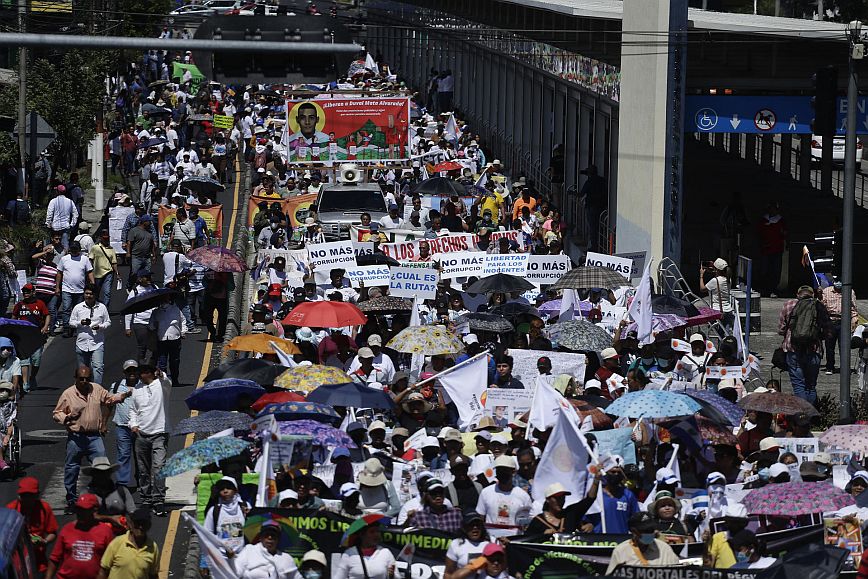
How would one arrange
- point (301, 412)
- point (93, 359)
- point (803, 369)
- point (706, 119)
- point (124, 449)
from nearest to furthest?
point (301, 412) < point (124, 449) < point (93, 359) < point (803, 369) < point (706, 119)

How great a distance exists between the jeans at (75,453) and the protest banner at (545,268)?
8462 mm

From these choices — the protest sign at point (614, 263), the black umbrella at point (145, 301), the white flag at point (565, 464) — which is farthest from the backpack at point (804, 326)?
the black umbrella at point (145, 301)

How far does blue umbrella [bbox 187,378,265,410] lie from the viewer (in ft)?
54.2

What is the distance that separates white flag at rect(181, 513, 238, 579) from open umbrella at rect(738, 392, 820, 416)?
616 centimetres

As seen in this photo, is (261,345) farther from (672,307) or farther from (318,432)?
(672,307)

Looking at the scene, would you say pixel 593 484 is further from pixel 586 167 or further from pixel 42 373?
pixel 586 167

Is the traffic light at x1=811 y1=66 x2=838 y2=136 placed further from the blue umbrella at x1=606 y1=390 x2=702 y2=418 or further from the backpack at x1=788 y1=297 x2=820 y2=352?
the blue umbrella at x1=606 y1=390 x2=702 y2=418

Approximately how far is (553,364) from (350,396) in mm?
2987

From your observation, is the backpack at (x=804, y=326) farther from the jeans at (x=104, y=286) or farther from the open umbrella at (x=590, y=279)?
the jeans at (x=104, y=286)

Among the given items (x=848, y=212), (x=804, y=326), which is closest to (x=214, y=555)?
(x=848, y=212)

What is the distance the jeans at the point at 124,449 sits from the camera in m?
16.6

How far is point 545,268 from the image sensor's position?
23547 mm

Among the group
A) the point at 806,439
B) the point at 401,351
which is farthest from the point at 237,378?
the point at 806,439

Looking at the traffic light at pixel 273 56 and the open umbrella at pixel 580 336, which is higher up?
the traffic light at pixel 273 56
